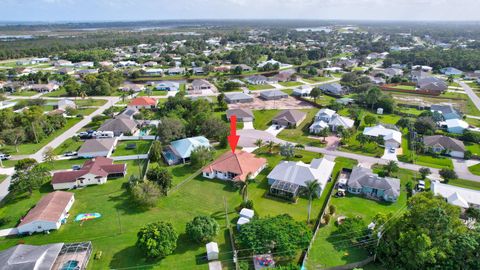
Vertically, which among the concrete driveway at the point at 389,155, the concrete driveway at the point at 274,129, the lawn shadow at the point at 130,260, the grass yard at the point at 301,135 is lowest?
the concrete driveway at the point at 389,155

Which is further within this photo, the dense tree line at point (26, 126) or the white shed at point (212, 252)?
the dense tree line at point (26, 126)

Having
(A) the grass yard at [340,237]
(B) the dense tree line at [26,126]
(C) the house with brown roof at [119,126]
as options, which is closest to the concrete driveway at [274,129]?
(A) the grass yard at [340,237]

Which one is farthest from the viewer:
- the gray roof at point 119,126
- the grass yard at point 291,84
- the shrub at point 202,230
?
the grass yard at point 291,84

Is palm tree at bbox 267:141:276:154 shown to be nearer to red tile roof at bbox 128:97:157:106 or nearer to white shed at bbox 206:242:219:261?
white shed at bbox 206:242:219:261

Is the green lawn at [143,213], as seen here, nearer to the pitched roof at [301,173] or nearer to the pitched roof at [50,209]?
the pitched roof at [50,209]

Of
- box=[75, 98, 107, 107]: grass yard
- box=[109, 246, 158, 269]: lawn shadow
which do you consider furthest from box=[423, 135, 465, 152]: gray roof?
box=[75, 98, 107, 107]: grass yard

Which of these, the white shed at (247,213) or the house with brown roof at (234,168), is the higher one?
the house with brown roof at (234,168)

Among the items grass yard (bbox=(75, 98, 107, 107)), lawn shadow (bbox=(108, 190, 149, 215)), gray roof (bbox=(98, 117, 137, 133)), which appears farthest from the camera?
grass yard (bbox=(75, 98, 107, 107))

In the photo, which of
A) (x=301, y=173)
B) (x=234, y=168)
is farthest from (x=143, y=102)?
(x=301, y=173)
